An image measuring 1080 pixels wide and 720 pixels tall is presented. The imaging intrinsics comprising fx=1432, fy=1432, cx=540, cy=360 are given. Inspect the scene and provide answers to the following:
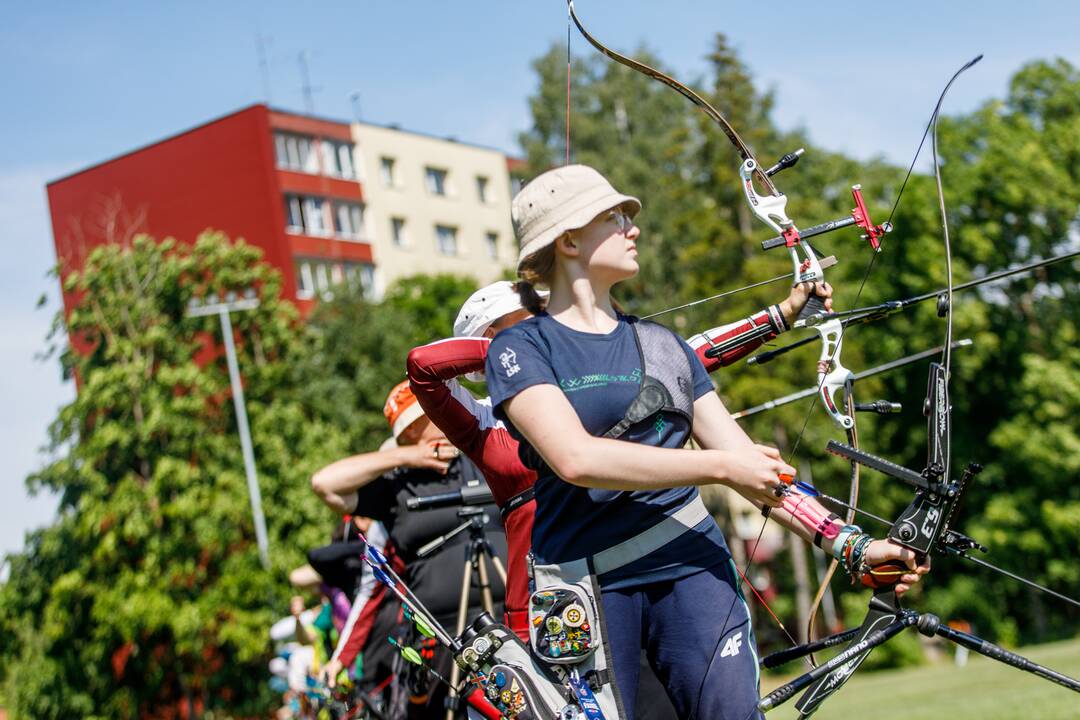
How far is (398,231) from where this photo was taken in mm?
59000

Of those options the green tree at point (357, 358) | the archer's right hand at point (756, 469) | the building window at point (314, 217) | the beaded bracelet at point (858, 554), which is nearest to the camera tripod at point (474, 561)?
the beaded bracelet at point (858, 554)

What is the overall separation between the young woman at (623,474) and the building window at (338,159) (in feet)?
172

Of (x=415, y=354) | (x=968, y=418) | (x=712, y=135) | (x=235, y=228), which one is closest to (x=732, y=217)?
(x=712, y=135)

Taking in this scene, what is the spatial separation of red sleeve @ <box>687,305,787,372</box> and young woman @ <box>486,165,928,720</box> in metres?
0.74

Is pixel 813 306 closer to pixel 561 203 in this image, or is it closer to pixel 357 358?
pixel 561 203

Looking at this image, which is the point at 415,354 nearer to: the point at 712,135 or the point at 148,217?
the point at 712,135

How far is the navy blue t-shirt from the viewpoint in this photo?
143 inches

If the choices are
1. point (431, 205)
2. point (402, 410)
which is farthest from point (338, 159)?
point (402, 410)

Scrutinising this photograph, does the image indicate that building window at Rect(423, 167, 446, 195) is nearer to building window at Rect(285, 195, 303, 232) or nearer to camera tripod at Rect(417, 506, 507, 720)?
building window at Rect(285, 195, 303, 232)

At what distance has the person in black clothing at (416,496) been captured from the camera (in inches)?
242

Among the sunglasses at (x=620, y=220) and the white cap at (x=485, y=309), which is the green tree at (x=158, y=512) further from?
the sunglasses at (x=620, y=220)

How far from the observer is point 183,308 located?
38.9m

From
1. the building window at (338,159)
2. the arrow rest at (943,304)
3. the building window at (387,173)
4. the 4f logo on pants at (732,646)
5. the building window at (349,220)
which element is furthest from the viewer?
the building window at (387,173)

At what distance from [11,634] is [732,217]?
22440 millimetres
